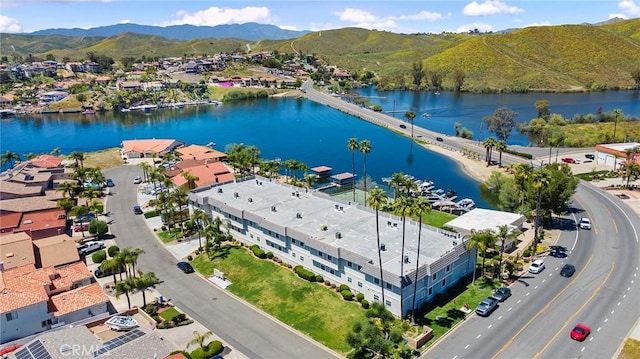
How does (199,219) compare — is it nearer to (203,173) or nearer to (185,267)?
(185,267)

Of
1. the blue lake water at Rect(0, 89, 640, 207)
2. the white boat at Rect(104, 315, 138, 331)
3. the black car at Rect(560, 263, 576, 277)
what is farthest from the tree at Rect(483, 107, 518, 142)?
the white boat at Rect(104, 315, 138, 331)

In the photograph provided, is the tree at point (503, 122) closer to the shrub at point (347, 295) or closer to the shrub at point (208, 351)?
the shrub at point (347, 295)

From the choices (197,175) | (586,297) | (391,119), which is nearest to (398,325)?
(586,297)

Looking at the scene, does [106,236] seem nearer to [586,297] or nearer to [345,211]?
[345,211]

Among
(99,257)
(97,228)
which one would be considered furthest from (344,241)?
(97,228)

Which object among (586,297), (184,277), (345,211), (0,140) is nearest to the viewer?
(586,297)

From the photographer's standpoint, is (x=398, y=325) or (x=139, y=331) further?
(x=398, y=325)
